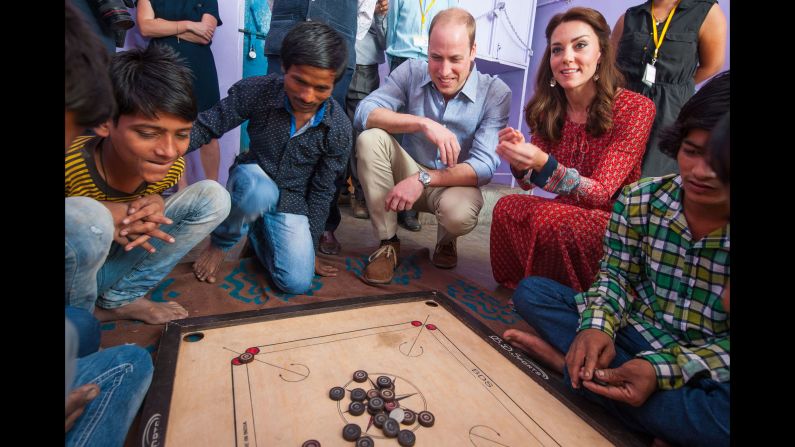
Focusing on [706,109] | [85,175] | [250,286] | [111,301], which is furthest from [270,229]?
[706,109]

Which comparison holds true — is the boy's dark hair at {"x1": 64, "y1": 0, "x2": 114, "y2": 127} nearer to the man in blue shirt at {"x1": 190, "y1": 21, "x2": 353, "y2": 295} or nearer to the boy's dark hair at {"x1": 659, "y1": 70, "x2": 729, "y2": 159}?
the boy's dark hair at {"x1": 659, "y1": 70, "x2": 729, "y2": 159}

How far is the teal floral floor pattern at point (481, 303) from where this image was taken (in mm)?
1752

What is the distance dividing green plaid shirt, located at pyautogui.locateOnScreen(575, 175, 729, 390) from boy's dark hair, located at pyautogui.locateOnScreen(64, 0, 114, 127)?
3.71ft

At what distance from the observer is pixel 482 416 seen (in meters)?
0.97

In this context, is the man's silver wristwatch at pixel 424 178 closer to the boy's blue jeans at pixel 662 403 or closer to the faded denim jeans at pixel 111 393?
the boy's blue jeans at pixel 662 403

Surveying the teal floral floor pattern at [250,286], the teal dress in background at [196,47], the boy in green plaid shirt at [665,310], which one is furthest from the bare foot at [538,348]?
the teal dress in background at [196,47]

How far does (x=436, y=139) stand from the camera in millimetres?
1922

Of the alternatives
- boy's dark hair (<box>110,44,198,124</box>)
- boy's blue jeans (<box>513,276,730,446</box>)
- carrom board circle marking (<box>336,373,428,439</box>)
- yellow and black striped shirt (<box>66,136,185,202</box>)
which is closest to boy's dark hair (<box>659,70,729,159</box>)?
boy's blue jeans (<box>513,276,730,446</box>)

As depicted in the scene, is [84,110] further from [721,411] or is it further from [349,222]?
[349,222]

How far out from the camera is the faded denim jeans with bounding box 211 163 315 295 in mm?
1771

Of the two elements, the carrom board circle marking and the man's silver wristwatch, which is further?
the man's silver wristwatch

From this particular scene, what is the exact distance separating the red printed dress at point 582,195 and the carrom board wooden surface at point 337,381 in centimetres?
52

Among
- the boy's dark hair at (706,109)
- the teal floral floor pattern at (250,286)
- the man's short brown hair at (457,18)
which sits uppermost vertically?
the man's short brown hair at (457,18)
